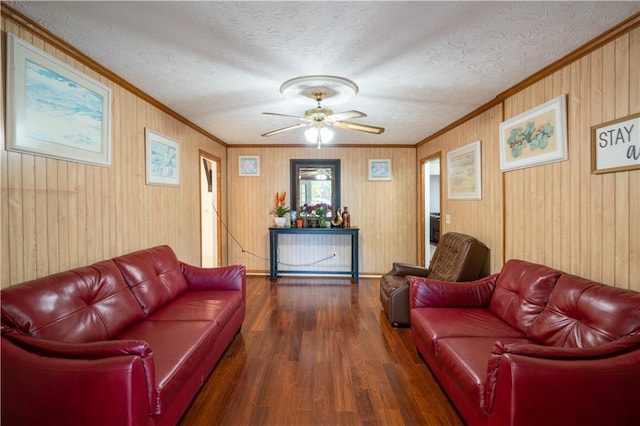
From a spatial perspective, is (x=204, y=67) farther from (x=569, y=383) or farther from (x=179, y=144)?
(x=569, y=383)

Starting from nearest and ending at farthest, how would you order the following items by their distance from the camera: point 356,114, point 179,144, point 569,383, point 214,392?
point 569,383 → point 214,392 → point 356,114 → point 179,144

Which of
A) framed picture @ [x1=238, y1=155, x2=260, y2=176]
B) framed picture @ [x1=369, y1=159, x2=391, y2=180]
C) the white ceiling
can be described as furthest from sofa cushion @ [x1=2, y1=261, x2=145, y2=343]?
framed picture @ [x1=369, y1=159, x2=391, y2=180]

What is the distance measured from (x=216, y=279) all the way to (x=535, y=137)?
312 centimetres

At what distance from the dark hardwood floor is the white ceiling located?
236 centimetres

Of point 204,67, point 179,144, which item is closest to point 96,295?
point 204,67

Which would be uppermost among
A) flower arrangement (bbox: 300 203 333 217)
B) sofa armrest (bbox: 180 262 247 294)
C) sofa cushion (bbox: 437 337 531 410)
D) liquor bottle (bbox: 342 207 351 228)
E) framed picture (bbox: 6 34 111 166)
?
framed picture (bbox: 6 34 111 166)

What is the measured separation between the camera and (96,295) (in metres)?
1.94

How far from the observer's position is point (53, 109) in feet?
6.28

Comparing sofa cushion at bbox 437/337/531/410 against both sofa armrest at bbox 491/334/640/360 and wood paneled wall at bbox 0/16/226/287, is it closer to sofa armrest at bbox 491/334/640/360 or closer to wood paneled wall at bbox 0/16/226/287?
sofa armrest at bbox 491/334/640/360

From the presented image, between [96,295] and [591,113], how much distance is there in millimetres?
3439

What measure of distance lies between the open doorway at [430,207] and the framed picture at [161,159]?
3.60m

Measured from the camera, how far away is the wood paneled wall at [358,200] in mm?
5391

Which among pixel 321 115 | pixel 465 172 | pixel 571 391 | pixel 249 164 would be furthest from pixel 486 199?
pixel 249 164

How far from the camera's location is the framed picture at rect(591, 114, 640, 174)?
1.72m
